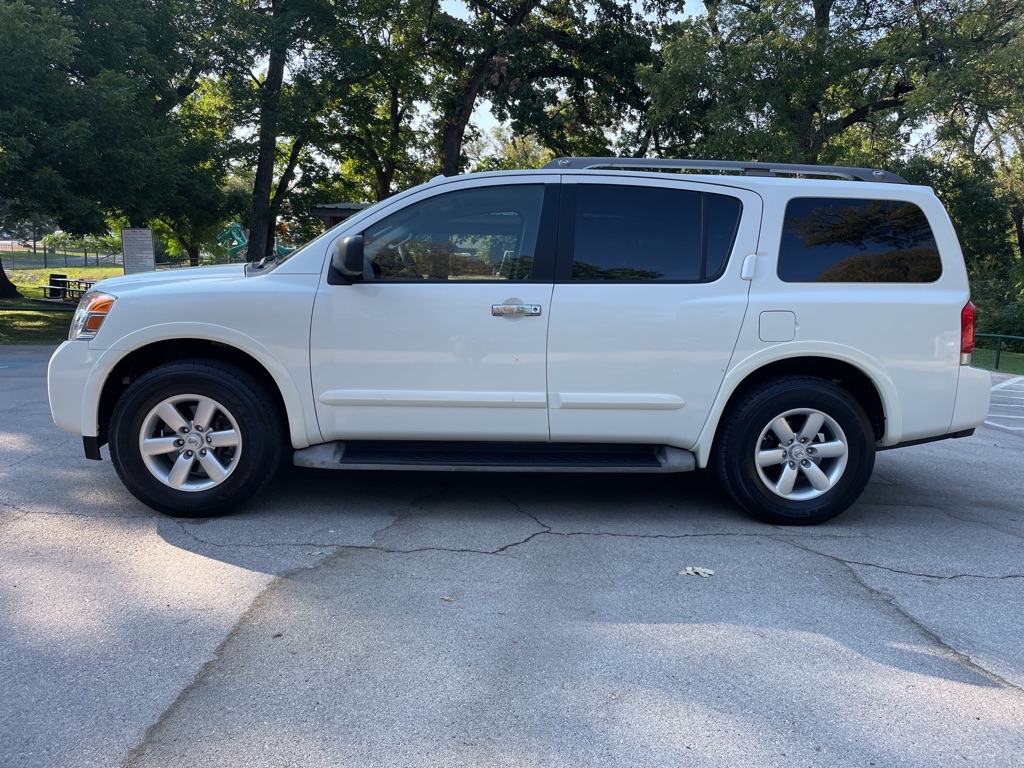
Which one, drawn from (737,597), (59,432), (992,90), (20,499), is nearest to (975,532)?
(737,597)

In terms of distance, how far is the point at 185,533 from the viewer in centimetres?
449

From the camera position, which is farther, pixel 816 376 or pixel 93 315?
pixel 816 376

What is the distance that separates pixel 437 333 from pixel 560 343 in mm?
699

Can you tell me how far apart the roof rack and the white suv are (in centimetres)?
5

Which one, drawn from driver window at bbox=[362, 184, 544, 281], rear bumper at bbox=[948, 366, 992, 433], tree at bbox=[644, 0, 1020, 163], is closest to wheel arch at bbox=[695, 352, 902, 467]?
rear bumper at bbox=[948, 366, 992, 433]

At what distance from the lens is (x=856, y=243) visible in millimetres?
4844

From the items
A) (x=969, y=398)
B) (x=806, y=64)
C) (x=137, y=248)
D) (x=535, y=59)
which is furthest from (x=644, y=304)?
(x=535, y=59)

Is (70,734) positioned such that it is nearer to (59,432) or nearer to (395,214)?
(395,214)

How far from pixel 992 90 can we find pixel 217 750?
2155 cm

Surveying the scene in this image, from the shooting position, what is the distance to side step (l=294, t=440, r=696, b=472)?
4.68 meters

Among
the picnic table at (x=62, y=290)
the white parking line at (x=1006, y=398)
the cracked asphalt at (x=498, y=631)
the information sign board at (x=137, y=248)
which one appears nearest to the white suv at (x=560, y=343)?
the cracked asphalt at (x=498, y=631)

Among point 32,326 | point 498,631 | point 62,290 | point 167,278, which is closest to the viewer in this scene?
point 498,631

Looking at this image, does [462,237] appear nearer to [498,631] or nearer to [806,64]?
[498,631]

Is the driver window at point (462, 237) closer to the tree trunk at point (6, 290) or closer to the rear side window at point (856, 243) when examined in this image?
the rear side window at point (856, 243)
